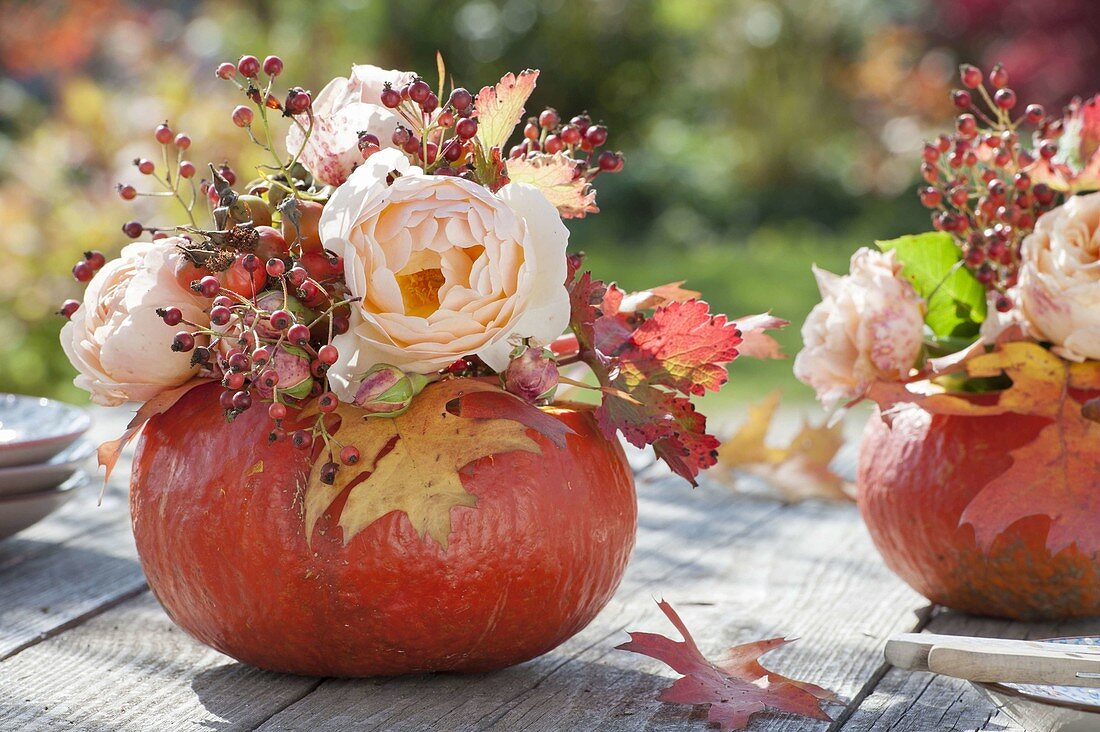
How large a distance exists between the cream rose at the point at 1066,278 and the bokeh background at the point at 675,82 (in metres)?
3.98

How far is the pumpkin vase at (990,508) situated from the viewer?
1.21m

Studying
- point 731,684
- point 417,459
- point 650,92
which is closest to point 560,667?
point 731,684

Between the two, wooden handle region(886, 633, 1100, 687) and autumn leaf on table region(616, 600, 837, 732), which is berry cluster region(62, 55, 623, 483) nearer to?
autumn leaf on table region(616, 600, 837, 732)

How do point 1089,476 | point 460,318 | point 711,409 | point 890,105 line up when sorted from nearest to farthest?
point 460,318
point 1089,476
point 711,409
point 890,105

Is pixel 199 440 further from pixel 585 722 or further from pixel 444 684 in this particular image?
pixel 585 722

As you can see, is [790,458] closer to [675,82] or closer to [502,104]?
[502,104]

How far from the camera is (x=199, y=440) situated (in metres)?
1.09

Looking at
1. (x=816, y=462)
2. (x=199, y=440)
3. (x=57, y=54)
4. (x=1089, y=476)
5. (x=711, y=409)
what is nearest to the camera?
(x=199, y=440)

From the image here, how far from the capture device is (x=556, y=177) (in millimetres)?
1099

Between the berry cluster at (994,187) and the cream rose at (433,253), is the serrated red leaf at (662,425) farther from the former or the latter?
the berry cluster at (994,187)

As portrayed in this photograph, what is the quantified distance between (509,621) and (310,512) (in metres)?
0.20

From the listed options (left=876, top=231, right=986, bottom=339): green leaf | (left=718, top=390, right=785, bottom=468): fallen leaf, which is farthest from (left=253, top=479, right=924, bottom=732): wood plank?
(left=876, top=231, right=986, bottom=339): green leaf

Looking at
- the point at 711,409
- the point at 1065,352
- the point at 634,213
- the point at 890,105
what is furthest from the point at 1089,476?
the point at 890,105

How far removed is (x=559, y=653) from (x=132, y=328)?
49 centimetres
